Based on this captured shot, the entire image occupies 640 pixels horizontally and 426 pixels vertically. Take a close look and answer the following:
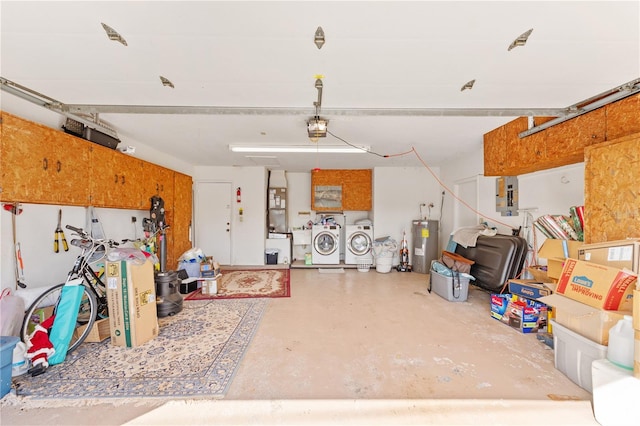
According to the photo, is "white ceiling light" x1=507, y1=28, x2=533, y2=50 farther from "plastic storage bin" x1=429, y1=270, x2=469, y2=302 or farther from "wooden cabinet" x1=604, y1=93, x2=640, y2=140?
"plastic storage bin" x1=429, y1=270, x2=469, y2=302

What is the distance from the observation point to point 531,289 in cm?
277

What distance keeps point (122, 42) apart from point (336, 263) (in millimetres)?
5230

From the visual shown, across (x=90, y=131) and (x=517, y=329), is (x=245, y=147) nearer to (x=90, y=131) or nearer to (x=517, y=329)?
(x=90, y=131)

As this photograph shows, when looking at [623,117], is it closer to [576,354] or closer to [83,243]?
[576,354]

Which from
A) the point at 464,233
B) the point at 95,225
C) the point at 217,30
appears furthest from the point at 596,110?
the point at 95,225

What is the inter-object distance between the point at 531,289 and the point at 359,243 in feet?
11.3

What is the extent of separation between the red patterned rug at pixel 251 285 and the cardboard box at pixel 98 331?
1.27 metres

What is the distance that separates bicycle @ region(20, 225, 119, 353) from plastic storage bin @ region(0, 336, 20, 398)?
15.2 inches

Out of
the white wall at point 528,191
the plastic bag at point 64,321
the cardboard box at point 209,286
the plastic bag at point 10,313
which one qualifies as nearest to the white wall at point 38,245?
the plastic bag at point 10,313

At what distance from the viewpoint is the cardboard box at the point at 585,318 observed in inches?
68.2

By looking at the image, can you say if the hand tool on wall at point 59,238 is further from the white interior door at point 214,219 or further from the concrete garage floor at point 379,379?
the white interior door at point 214,219

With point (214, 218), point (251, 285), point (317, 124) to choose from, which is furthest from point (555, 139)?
point (214, 218)

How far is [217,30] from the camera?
1574 millimetres

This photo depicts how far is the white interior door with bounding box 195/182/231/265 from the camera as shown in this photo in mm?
5984
